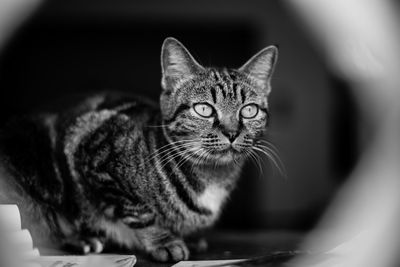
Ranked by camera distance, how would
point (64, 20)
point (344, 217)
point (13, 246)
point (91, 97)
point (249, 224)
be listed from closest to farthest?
1. point (13, 246)
2. point (344, 217)
3. point (91, 97)
4. point (249, 224)
5. point (64, 20)

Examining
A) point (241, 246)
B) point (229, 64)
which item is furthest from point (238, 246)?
point (229, 64)

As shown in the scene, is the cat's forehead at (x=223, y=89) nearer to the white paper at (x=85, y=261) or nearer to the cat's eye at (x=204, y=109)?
the cat's eye at (x=204, y=109)

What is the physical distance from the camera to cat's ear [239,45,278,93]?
103 cm

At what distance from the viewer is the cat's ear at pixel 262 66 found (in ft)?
3.39

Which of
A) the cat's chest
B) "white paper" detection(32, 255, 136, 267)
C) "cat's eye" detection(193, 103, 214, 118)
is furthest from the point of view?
the cat's chest

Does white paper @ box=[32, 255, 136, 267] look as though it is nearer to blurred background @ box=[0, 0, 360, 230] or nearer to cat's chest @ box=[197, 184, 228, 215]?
cat's chest @ box=[197, 184, 228, 215]

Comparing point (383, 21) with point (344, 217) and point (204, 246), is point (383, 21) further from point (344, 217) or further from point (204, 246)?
point (204, 246)

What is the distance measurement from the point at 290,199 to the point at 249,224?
1.73 ft

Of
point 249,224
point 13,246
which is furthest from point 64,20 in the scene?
point 13,246

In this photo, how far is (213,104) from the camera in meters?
1.00

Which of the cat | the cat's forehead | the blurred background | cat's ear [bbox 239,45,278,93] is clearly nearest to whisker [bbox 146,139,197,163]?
the cat

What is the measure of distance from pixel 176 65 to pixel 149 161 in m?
0.23

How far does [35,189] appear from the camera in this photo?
1063 millimetres

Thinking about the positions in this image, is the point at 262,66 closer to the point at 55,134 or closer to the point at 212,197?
the point at 212,197
